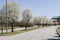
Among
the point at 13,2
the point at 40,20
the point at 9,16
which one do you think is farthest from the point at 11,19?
the point at 40,20

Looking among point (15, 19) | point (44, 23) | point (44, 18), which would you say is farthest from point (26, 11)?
point (15, 19)

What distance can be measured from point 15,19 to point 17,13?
2449 millimetres

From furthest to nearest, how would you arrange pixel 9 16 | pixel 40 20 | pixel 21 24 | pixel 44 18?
pixel 44 18
pixel 40 20
pixel 21 24
pixel 9 16

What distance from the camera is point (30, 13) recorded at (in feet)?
390

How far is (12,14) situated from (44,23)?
129171mm

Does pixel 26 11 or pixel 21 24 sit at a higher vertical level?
pixel 26 11

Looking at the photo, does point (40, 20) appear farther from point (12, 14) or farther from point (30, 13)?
point (12, 14)

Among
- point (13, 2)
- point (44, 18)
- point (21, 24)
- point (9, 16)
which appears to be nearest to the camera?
point (9, 16)

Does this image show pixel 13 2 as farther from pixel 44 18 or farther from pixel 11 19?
pixel 44 18

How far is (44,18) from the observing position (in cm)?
16512

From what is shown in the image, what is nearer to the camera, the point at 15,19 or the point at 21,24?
the point at 15,19

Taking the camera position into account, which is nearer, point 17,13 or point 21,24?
point 17,13

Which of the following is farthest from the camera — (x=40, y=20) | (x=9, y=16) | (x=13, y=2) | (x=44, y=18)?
(x=44, y=18)

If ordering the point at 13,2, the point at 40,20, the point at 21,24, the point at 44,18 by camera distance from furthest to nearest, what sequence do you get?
1. the point at 44,18
2. the point at 40,20
3. the point at 21,24
4. the point at 13,2
